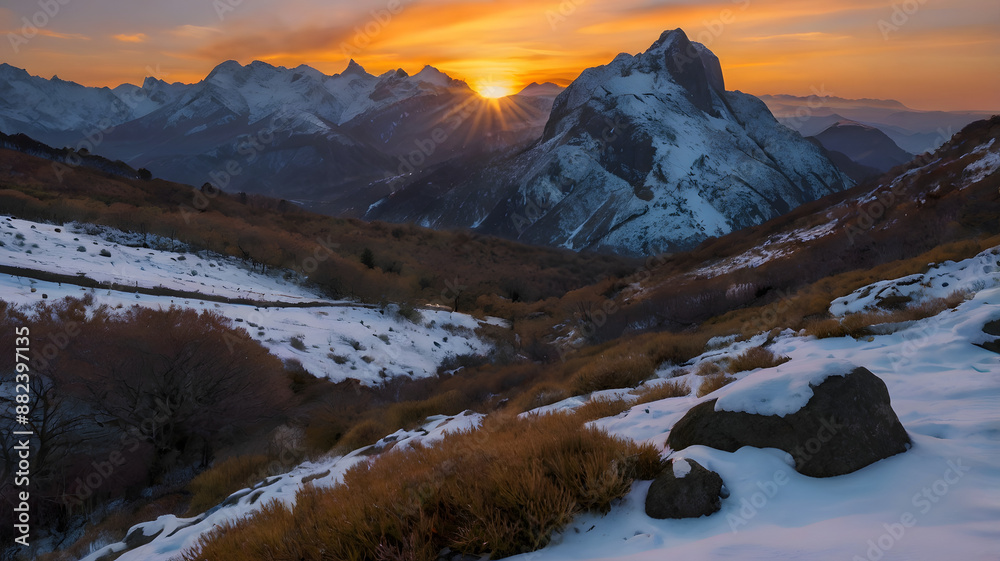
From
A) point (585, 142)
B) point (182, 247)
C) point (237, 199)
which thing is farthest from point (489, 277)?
point (585, 142)

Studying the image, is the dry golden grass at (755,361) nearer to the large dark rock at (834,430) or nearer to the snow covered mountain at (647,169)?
the large dark rock at (834,430)

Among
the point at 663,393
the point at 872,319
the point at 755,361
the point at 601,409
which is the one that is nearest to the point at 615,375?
the point at 663,393

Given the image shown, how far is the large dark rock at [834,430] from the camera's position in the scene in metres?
3.45

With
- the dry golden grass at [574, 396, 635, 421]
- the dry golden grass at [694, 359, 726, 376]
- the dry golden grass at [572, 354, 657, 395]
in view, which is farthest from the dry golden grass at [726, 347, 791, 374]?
the dry golden grass at [572, 354, 657, 395]

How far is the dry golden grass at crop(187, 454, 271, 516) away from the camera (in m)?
8.45

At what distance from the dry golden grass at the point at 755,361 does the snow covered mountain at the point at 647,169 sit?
9359 cm

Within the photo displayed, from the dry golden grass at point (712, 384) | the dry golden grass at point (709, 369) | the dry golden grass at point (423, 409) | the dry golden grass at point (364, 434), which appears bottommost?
the dry golden grass at point (423, 409)

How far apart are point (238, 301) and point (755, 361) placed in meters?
20.0

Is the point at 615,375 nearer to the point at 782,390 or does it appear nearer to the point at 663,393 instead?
the point at 663,393

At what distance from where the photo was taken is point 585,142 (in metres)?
124

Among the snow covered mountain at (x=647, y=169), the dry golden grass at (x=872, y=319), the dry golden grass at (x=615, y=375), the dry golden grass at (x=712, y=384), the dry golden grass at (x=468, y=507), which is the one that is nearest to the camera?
the dry golden grass at (x=468, y=507)

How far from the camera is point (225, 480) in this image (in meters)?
9.03

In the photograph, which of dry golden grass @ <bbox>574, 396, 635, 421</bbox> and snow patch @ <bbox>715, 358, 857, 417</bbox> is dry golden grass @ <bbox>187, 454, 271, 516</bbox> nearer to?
dry golden grass @ <bbox>574, 396, 635, 421</bbox>

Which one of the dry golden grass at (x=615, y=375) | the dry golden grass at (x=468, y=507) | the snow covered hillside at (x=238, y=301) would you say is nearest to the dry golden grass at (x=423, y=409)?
the dry golden grass at (x=615, y=375)
